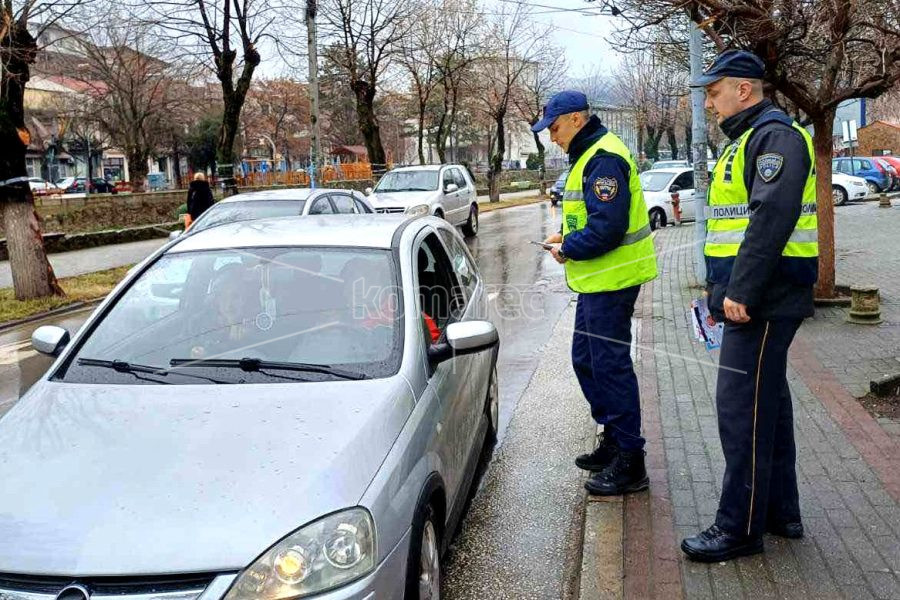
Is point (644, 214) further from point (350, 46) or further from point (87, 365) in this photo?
point (350, 46)

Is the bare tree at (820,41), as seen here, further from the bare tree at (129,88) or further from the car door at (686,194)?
the bare tree at (129,88)

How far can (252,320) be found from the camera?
3.66 meters

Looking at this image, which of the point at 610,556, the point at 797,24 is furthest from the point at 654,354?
the point at 610,556

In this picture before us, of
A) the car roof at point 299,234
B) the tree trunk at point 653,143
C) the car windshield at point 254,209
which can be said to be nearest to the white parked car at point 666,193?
the car windshield at point 254,209

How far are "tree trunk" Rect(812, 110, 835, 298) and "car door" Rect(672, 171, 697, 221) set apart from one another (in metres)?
13.2

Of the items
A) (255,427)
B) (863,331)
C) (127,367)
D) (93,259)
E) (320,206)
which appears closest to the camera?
(255,427)

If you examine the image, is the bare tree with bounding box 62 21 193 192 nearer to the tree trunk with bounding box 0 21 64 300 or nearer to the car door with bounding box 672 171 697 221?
the car door with bounding box 672 171 697 221

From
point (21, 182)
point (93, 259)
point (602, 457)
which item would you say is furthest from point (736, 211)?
point (93, 259)

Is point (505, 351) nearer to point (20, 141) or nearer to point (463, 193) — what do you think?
point (20, 141)

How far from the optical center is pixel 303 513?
2.40 m

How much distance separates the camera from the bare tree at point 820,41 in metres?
6.96

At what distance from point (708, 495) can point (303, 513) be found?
2.54 meters

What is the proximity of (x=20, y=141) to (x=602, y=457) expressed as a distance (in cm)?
1055

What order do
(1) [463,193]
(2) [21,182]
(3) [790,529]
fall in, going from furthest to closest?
(1) [463,193] → (2) [21,182] → (3) [790,529]
